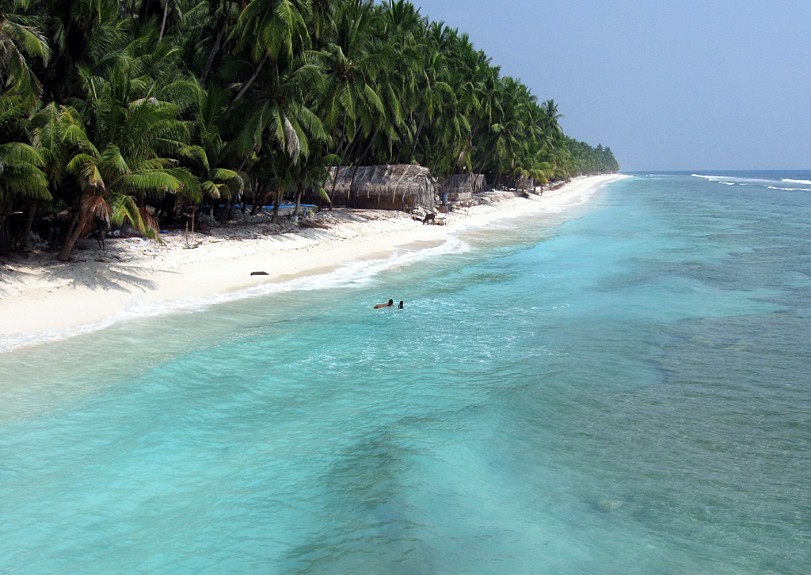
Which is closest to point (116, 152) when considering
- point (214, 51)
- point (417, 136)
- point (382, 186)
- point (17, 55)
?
point (17, 55)

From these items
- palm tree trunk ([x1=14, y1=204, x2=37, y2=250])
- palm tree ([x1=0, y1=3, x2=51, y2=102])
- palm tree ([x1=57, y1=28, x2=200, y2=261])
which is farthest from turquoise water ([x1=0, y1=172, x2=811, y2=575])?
palm tree ([x1=0, y1=3, x2=51, y2=102])

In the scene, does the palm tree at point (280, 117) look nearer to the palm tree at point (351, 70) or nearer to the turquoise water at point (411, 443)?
the palm tree at point (351, 70)

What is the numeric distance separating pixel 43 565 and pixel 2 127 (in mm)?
11084

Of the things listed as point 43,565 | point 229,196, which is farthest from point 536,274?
point 43,565

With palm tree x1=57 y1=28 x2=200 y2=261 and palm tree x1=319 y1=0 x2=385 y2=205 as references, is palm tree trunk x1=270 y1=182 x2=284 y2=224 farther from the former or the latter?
palm tree x1=57 y1=28 x2=200 y2=261

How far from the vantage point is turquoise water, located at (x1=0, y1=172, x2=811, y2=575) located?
579cm

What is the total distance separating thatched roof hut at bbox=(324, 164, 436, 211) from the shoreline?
5.35 metres

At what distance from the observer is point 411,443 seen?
795cm

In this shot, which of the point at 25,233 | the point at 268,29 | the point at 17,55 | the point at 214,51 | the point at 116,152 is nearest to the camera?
the point at 17,55

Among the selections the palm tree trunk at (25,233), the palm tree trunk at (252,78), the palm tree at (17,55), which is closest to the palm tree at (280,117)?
the palm tree trunk at (252,78)

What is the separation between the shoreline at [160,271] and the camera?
12305 mm

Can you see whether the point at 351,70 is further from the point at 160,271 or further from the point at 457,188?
the point at 457,188

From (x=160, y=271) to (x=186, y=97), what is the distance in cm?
519

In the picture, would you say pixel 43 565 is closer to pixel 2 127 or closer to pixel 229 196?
pixel 2 127
